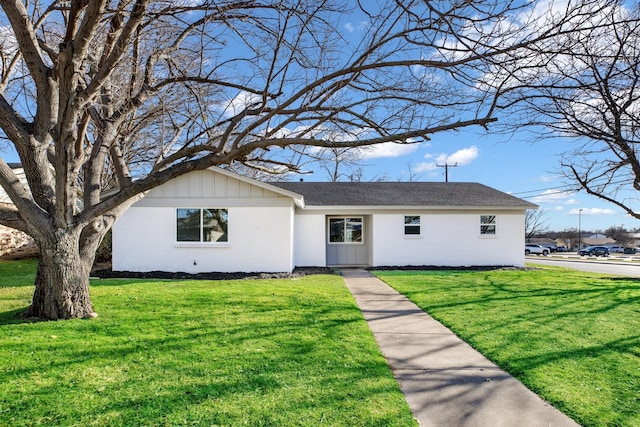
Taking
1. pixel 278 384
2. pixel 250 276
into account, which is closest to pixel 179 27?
pixel 278 384

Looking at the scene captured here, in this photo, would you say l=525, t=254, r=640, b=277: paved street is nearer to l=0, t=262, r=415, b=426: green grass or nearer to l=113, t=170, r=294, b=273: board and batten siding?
l=113, t=170, r=294, b=273: board and batten siding

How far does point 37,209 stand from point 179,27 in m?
3.90

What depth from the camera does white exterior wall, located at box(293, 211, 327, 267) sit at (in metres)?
15.6

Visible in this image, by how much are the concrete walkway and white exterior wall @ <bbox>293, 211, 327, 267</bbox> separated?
29.0 feet

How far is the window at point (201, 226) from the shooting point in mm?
13359

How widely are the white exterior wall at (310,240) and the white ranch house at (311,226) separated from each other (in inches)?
1.6

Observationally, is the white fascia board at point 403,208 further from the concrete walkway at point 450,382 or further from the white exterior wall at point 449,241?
the concrete walkway at point 450,382

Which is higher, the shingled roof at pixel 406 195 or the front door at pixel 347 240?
the shingled roof at pixel 406 195

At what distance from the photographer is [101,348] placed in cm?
475

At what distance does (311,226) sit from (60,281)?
10445 mm

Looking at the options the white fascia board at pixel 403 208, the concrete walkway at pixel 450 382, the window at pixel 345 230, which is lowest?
the concrete walkway at pixel 450 382

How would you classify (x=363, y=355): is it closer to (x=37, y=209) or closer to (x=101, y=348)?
(x=101, y=348)

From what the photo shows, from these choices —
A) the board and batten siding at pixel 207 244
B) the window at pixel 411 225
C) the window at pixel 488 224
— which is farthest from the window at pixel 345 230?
the window at pixel 488 224

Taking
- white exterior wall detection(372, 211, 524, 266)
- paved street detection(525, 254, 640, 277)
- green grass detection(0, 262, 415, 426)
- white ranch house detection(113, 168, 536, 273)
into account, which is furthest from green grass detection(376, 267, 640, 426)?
paved street detection(525, 254, 640, 277)
